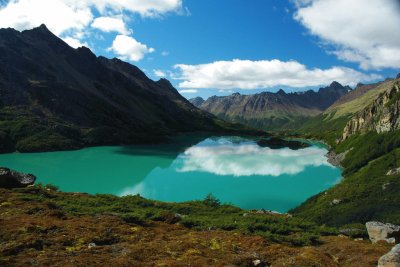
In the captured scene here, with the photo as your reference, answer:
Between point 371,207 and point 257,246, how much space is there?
52.6 m

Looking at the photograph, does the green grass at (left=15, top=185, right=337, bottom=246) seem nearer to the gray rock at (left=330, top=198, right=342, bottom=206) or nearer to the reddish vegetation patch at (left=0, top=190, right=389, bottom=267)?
the reddish vegetation patch at (left=0, top=190, right=389, bottom=267)

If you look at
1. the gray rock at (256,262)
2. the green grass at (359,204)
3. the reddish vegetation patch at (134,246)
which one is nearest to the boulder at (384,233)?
the reddish vegetation patch at (134,246)

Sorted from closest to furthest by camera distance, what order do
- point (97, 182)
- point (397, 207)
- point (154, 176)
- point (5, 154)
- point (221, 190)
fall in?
point (397, 207), point (221, 190), point (97, 182), point (154, 176), point (5, 154)

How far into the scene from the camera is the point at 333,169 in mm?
149375

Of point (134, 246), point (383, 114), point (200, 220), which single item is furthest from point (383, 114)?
point (134, 246)

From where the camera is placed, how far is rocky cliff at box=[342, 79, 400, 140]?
15012 centimetres

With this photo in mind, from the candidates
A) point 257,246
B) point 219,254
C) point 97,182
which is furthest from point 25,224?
point 97,182

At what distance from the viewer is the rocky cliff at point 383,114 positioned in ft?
493

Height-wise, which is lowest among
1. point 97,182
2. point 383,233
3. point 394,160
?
point 97,182

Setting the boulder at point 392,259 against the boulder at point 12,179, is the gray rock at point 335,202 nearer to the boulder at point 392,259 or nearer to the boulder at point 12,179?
the boulder at point 12,179

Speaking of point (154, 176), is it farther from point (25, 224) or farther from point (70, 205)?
point (25, 224)

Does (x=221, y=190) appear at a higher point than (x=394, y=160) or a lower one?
lower

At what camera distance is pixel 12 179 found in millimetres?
47156

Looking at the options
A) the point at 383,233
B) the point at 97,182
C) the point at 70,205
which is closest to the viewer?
the point at 383,233
